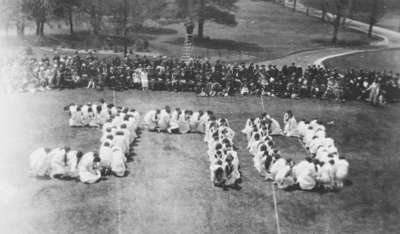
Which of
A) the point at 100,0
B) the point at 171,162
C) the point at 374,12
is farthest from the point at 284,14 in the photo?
the point at 171,162

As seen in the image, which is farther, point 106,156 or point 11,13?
point 11,13

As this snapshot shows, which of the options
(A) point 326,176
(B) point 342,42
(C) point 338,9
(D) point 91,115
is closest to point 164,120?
(D) point 91,115

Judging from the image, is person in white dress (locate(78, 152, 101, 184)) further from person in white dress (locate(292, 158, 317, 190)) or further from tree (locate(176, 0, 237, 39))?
tree (locate(176, 0, 237, 39))

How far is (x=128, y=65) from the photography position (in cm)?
3228

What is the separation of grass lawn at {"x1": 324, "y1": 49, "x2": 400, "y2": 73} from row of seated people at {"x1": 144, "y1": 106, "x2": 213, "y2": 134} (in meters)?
22.8

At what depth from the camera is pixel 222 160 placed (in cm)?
2033

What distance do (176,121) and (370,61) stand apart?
29194mm

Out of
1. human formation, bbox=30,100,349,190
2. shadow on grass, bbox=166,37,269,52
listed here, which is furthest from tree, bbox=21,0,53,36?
human formation, bbox=30,100,349,190

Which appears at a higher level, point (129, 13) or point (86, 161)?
point (129, 13)

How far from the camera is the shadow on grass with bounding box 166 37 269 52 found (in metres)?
56.3

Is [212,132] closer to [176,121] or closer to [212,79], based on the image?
[176,121]

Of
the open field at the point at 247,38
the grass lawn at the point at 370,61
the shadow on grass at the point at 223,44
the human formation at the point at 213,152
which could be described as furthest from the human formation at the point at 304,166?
the shadow on grass at the point at 223,44

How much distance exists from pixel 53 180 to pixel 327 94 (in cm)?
1985

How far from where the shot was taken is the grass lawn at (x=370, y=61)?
44812 millimetres
